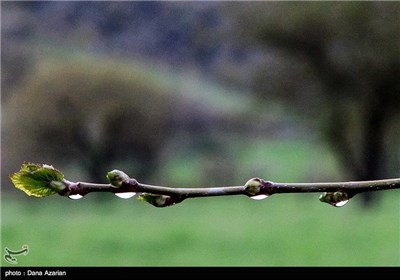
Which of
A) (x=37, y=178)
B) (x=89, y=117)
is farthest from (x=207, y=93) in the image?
(x=37, y=178)

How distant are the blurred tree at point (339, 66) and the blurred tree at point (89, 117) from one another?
0.80 meters

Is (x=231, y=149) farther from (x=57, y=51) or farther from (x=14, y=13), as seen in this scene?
(x=14, y=13)

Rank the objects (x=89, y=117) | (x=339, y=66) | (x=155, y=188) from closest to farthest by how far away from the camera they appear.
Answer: (x=155, y=188)
(x=89, y=117)
(x=339, y=66)

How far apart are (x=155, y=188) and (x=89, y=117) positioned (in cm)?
295

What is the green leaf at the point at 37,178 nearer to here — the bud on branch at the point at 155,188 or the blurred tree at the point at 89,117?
the bud on branch at the point at 155,188

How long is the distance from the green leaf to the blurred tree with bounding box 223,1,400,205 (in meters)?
3.22

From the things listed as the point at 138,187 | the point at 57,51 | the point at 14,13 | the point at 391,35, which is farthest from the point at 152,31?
the point at 138,187

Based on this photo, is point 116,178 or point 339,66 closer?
point 116,178

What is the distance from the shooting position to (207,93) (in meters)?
3.33

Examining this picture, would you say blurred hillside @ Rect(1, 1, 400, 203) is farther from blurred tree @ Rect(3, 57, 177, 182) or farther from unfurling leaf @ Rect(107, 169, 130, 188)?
unfurling leaf @ Rect(107, 169, 130, 188)

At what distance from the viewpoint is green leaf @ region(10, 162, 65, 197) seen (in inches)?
12.0

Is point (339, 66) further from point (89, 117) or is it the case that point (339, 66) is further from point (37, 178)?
point (37, 178)

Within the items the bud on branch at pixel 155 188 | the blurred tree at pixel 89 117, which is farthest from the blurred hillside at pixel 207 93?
the bud on branch at pixel 155 188

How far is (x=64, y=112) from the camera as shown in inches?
125
